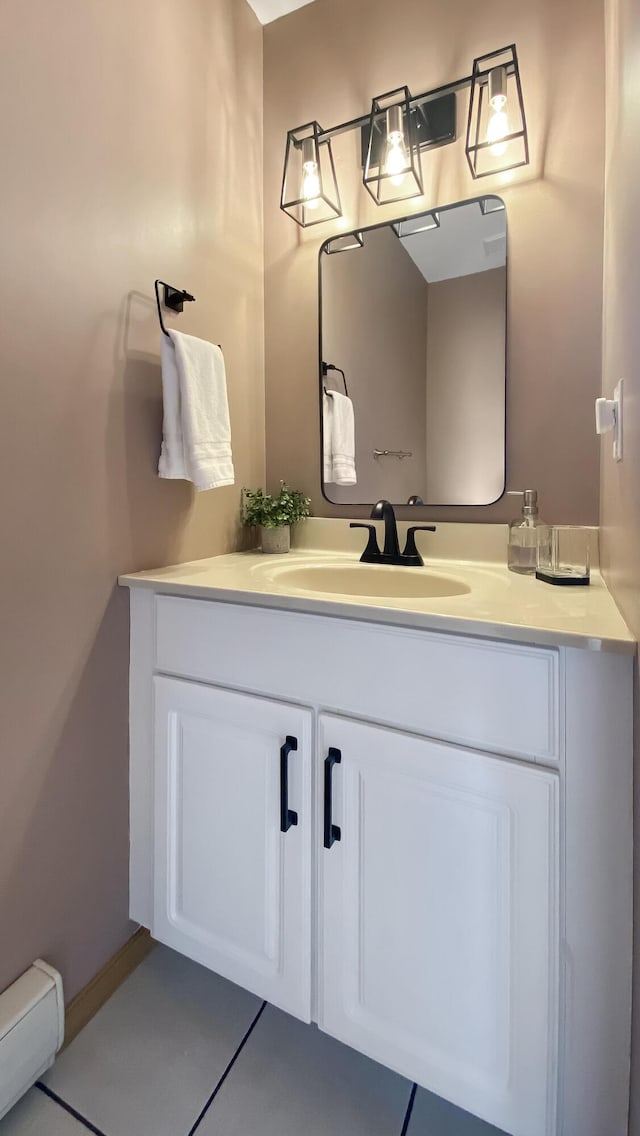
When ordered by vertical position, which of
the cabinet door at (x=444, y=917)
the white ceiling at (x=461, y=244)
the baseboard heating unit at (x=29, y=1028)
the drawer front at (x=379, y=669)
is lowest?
the baseboard heating unit at (x=29, y=1028)

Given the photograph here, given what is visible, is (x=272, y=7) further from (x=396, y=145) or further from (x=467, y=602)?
(x=467, y=602)

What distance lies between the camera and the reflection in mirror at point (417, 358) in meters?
1.30

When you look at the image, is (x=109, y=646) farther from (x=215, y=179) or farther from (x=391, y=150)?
(x=391, y=150)

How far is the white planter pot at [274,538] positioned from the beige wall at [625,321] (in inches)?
32.4

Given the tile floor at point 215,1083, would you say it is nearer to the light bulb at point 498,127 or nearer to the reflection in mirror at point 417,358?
the reflection in mirror at point 417,358

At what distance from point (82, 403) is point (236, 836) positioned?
2.96 ft

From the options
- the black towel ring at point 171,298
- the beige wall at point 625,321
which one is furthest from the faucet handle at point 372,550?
the black towel ring at point 171,298

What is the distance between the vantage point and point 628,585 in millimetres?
724

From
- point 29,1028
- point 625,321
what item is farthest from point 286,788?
point 625,321

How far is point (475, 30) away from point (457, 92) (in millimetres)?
151

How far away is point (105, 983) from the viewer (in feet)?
3.66

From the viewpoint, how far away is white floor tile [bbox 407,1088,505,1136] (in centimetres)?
88

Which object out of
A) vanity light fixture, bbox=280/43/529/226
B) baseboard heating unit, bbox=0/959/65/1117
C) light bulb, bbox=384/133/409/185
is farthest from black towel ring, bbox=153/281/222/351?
baseboard heating unit, bbox=0/959/65/1117

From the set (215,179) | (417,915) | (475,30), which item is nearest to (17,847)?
(417,915)
